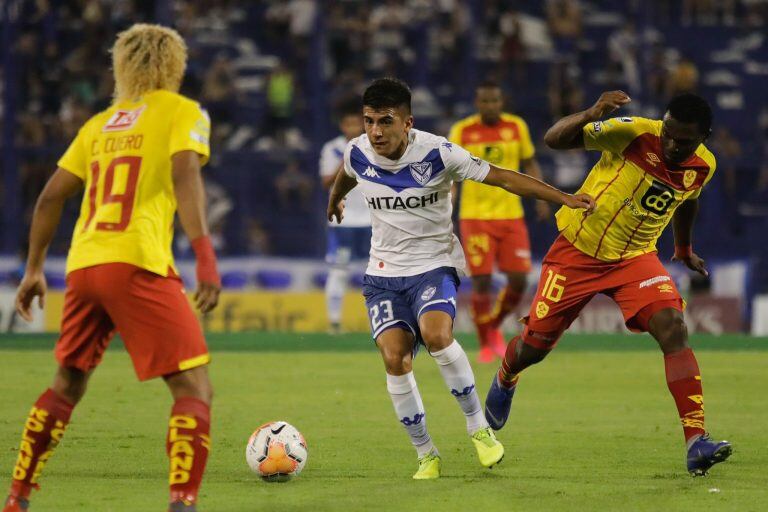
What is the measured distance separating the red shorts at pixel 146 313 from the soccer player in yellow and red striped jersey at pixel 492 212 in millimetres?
7892

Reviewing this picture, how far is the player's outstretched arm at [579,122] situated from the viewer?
7.27 m

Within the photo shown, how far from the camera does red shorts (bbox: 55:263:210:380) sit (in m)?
5.57

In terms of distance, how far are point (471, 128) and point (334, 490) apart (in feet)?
23.0

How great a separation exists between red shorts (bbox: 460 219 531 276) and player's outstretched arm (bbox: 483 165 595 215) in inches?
237

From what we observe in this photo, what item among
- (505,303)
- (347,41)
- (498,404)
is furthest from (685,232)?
(347,41)

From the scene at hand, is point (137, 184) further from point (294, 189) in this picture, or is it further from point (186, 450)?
point (294, 189)

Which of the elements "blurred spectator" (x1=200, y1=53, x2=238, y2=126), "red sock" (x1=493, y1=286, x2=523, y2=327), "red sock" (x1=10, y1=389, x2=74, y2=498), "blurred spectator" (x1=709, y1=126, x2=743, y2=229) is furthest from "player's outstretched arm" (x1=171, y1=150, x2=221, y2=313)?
"blurred spectator" (x1=709, y1=126, x2=743, y2=229)

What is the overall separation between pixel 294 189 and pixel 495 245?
9474mm

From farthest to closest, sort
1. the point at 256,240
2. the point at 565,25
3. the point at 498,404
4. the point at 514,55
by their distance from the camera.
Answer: the point at 565,25 → the point at 514,55 → the point at 256,240 → the point at 498,404

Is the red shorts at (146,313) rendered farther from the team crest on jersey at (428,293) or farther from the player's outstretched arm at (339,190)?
the player's outstretched arm at (339,190)

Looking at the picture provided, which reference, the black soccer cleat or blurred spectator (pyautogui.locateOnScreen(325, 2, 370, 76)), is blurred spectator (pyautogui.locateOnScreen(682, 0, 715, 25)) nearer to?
blurred spectator (pyautogui.locateOnScreen(325, 2, 370, 76))

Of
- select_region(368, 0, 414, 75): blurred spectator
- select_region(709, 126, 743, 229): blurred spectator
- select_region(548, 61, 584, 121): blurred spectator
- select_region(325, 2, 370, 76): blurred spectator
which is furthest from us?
select_region(368, 0, 414, 75): blurred spectator

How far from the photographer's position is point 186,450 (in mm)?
5547

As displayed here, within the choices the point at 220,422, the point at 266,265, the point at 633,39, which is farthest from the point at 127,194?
the point at 633,39
